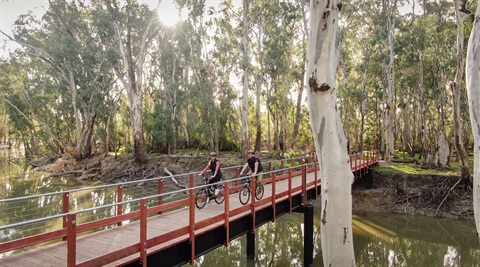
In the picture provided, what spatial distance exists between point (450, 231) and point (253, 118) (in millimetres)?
28046

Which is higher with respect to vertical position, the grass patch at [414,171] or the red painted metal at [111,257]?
the red painted metal at [111,257]

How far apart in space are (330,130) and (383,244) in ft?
32.5

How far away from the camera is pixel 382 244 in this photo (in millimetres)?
13133

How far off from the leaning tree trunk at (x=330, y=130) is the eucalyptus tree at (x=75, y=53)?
2619 cm

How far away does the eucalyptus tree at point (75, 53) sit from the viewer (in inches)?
1094

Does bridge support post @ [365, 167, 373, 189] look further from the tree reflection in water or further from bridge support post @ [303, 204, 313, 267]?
bridge support post @ [303, 204, 313, 267]

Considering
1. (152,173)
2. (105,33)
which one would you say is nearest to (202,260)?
(152,173)

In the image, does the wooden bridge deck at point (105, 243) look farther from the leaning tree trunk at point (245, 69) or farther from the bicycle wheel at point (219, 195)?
the leaning tree trunk at point (245, 69)

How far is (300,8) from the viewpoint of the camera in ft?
83.6

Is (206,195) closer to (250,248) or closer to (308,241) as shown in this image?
(250,248)

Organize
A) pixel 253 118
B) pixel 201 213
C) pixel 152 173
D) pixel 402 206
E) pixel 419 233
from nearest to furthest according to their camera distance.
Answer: pixel 201 213 → pixel 419 233 → pixel 402 206 → pixel 152 173 → pixel 253 118

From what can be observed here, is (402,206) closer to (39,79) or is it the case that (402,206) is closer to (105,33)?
(105,33)

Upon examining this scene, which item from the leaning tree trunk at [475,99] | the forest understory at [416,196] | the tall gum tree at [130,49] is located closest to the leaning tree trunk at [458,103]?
the forest understory at [416,196]

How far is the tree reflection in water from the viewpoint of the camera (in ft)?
37.3
